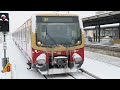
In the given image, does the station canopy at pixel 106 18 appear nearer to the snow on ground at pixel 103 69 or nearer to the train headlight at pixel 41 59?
the snow on ground at pixel 103 69

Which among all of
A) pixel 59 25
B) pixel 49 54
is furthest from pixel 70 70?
pixel 59 25

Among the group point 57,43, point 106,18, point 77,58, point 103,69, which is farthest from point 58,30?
point 106,18

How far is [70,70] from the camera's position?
9875mm

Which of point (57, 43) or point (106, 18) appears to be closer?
point (57, 43)

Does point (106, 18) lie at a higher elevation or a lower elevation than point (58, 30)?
higher

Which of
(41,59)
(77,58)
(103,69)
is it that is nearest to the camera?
(41,59)

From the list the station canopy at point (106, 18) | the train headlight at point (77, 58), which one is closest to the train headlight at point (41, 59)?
the train headlight at point (77, 58)

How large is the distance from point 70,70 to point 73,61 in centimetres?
41

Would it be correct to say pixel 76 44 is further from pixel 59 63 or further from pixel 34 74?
pixel 34 74

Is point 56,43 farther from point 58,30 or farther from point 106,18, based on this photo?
point 106,18

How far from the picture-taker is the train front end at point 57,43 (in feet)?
31.4

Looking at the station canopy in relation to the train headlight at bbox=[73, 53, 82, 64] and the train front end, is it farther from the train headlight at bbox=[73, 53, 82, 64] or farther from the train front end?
the train headlight at bbox=[73, 53, 82, 64]

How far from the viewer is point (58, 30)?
1001cm

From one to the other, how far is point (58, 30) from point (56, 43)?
60 centimetres
